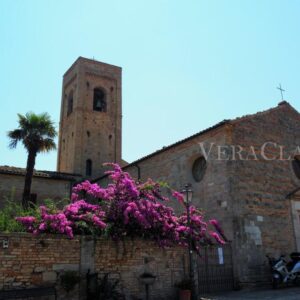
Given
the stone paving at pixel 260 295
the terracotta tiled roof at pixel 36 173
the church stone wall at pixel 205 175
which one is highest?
the terracotta tiled roof at pixel 36 173

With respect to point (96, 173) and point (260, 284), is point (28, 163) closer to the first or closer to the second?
point (96, 173)

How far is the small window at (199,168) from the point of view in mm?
16750

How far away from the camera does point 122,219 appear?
11.4 metres

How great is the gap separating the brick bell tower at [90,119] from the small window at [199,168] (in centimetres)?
1317

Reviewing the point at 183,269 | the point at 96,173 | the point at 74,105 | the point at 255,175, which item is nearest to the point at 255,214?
the point at 255,175

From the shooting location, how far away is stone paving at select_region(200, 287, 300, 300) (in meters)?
11.4

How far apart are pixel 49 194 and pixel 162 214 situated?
12.8m

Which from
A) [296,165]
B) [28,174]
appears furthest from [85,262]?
[296,165]

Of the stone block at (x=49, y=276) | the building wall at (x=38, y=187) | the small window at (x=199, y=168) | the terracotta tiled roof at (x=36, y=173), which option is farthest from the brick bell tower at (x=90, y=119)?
the stone block at (x=49, y=276)

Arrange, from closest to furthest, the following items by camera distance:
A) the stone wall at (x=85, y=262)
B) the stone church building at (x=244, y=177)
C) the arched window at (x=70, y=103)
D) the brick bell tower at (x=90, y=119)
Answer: the stone wall at (x=85, y=262) → the stone church building at (x=244, y=177) → the brick bell tower at (x=90, y=119) → the arched window at (x=70, y=103)

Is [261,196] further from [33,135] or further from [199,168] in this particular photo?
[33,135]

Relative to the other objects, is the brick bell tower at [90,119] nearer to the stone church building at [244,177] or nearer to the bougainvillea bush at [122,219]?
the stone church building at [244,177]

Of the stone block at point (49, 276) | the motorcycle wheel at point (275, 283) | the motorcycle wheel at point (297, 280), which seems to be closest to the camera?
the stone block at point (49, 276)

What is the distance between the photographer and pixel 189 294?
11148 mm
